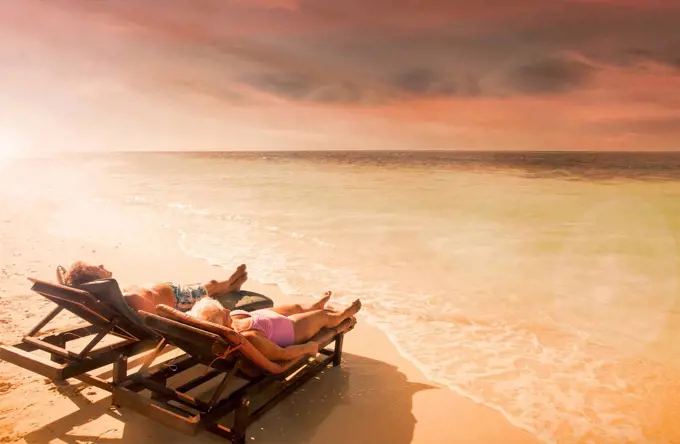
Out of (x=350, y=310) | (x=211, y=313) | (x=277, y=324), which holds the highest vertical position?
(x=211, y=313)

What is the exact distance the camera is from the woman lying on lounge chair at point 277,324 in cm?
358

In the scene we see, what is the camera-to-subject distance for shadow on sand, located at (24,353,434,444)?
341 centimetres

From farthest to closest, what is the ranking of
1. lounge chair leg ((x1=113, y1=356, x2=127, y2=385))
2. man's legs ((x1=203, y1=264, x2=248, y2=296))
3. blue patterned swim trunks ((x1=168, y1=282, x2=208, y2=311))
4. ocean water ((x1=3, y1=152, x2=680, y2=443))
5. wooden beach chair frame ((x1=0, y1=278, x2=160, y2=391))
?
man's legs ((x1=203, y1=264, x2=248, y2=296)) → blue patterned swim trunks ((x1=168, y1=282, x2=208, y2=311)) → ocean water ((x1=3, y1=152, x2=680, y2=443)) → lounge chair leg ((x1=113, y1=356, x2=127, y2=385)) → wooden beach chair frame ((x1=0, y1=278, x2=160, y2=391))

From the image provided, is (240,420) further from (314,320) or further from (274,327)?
(314,320)

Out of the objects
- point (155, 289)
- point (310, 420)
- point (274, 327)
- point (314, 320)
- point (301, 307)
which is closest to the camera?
point (310, 420)

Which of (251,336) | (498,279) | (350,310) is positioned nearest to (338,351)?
(350,310)

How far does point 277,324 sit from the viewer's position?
388 centimetres

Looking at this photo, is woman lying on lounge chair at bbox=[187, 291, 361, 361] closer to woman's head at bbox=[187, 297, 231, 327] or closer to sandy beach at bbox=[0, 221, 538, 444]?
woman's head at bbox=[187, 297, 231, 327]

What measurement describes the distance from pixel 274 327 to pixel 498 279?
5.91 meters

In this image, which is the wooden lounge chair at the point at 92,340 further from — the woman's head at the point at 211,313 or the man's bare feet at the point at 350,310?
the man's bare feet at the point at 350,310

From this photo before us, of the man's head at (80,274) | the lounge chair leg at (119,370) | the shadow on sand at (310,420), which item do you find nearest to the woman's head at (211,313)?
the lounge chair leg at (119,370)

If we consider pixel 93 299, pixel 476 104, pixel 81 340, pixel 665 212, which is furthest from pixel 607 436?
pixel 476 104

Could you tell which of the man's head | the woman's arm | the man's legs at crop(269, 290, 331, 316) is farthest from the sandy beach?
the man's head

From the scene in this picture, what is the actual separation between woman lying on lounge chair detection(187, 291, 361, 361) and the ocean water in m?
1.31
